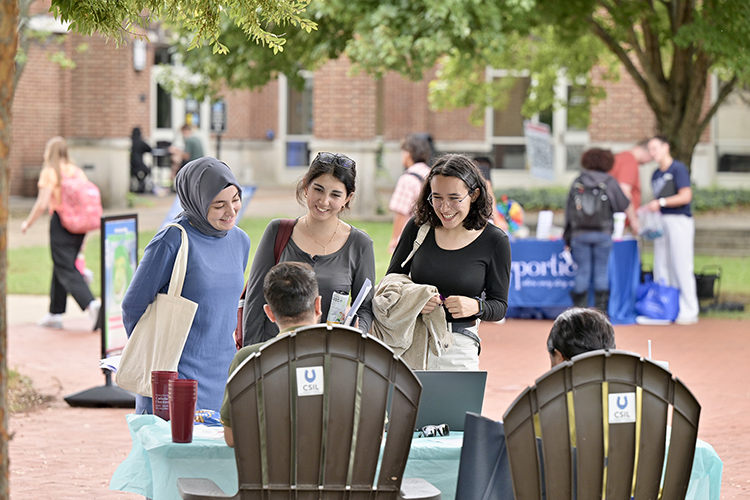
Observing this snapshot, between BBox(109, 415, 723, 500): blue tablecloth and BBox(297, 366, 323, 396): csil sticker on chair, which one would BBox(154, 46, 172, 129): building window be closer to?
BBox(109, 415, 723, 500): blue tablecloth

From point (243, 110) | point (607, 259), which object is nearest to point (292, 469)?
point (607, 259)

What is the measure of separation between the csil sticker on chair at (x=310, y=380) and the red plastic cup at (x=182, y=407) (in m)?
0.47

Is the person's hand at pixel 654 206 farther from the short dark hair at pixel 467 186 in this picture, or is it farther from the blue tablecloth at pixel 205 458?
the blue tablecloth at pixel 205 458

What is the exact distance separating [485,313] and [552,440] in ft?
4.64

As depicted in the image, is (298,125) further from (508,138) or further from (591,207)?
(591,207)

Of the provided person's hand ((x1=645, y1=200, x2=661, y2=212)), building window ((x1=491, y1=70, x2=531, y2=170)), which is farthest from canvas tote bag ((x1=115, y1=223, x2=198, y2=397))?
building window ((x1=491, y1=70, x2=531, y2=170))

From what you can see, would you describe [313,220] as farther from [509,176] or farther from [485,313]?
A: [509,176]

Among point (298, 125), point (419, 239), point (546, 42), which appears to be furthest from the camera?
point (298, 125)

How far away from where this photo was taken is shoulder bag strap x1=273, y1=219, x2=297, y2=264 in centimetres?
442

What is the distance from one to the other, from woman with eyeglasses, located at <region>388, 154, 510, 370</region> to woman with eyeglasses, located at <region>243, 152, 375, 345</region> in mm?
271

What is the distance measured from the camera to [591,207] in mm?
10406

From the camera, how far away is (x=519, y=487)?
3.04 meters

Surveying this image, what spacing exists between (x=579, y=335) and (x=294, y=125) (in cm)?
2900

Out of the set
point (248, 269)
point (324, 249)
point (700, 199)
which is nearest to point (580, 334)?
point (324, 249)
